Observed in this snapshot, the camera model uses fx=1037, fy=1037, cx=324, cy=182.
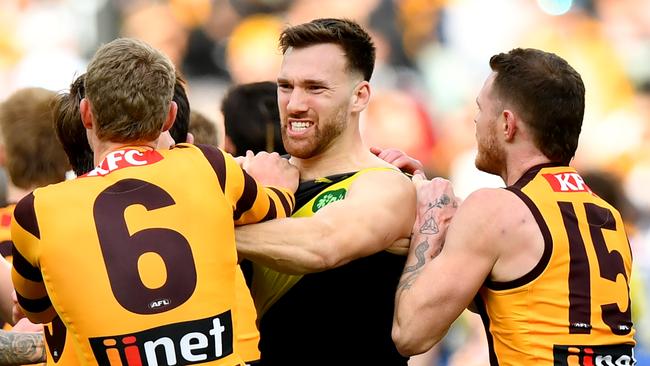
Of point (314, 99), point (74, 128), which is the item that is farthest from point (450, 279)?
point (74, 128)

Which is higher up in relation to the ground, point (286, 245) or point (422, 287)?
point (286, 245)

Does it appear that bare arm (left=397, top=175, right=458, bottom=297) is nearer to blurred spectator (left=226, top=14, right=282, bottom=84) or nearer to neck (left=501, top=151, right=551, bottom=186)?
neck (left=501, top=151, right=551, bottom=186)

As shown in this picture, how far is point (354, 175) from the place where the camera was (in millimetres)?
4391

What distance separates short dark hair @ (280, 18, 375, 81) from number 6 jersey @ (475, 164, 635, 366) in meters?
1.02

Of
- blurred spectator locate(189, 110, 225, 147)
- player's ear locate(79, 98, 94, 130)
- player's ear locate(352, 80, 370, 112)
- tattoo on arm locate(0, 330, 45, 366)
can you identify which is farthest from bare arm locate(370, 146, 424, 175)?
tattoo on arm locate(0, 330, 45, 366)

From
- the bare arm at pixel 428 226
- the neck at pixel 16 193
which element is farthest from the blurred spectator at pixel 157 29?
the bare arm at pixel 428 226

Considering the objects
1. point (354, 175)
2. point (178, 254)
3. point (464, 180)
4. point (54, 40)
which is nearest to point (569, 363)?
point (354, 175)

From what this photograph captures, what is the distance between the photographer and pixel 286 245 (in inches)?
150

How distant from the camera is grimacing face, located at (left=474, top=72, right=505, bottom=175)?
167 inches

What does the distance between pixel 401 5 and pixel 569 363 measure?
22.8ft

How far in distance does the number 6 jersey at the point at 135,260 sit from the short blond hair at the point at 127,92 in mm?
96

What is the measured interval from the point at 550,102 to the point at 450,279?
83 centimetres

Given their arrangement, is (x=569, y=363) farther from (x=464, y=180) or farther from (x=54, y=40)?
(x=54, y=40)

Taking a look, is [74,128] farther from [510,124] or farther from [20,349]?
[510,124]
